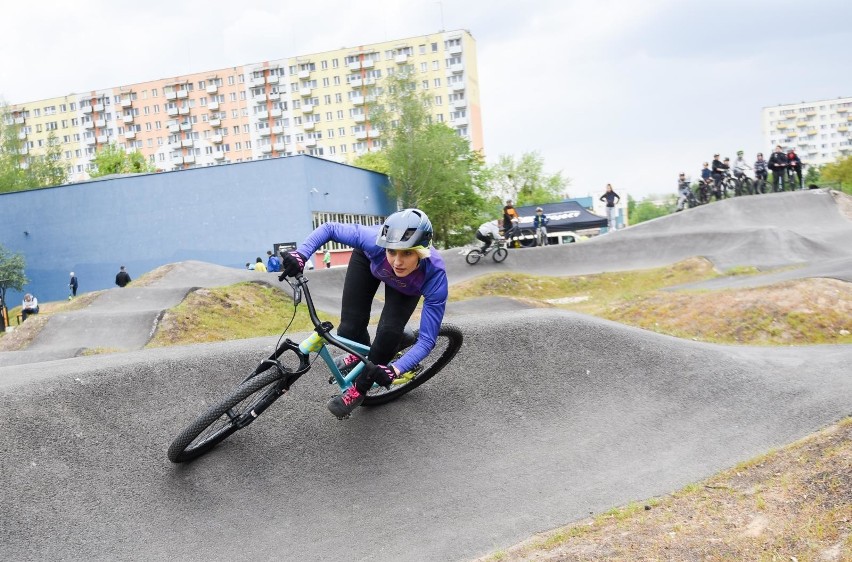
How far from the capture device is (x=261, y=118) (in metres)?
117

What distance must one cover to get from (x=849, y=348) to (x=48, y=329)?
1647 centimetres

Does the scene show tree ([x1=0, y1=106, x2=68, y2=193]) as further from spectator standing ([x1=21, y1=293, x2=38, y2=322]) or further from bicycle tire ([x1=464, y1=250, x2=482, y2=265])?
bicycle tire ([x1=464, y1=250, x2=482, y2=265])

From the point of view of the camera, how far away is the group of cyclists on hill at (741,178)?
112 feet

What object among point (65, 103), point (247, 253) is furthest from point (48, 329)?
point (65, 103)

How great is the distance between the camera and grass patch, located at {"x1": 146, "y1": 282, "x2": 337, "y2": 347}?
56.3ft

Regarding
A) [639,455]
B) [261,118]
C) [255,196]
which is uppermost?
[261,118]

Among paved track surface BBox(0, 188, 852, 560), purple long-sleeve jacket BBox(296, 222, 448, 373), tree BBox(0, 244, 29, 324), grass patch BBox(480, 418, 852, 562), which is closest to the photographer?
grass patch BBox(480, 418, 852, 562)

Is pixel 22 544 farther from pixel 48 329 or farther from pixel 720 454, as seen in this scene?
pixel 48 329

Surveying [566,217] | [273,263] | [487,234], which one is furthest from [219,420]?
[566,217]

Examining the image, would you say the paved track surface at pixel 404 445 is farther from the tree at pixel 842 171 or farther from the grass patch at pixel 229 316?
the tree at pixel 842 171

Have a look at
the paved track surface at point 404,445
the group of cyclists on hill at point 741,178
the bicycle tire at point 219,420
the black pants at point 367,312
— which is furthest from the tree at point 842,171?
the bicycle tire at point 219,420

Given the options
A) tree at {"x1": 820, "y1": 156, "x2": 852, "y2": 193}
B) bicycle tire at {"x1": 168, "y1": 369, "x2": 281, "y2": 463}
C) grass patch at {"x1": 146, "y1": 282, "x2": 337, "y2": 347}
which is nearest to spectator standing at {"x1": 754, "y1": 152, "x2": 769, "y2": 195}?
grass patch at {"x1": 146, "y1": 282, "x2": 337, "y2": 347}

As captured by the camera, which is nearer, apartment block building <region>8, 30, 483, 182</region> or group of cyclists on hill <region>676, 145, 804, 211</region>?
group of cyclists on hill <region>676, 145, 804, 211</region>

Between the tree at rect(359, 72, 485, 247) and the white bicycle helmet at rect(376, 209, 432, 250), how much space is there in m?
57.8
